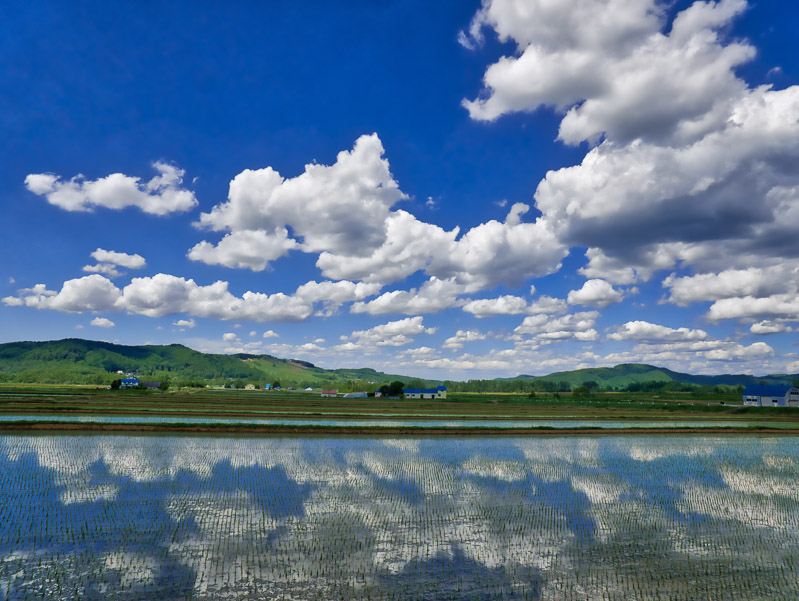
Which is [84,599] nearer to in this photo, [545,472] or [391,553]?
[391,553]

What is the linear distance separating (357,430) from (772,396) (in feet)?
387

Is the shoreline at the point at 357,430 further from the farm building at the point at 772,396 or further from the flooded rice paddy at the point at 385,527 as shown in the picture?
the farm building at the point at 772,396

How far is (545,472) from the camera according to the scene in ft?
103

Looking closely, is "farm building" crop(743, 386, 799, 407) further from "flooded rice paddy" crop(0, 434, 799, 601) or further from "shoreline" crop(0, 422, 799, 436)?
"flooded rice paddy" crop(0, 434, 799, 601)

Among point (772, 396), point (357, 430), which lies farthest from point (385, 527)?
point (772, 396)

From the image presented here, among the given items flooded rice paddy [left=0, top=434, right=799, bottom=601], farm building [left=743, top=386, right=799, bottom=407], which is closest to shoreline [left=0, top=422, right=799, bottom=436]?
flooded rice paddy [left=0, top=434, right=799, bottom=601]

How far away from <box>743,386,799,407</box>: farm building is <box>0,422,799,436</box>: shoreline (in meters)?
64.9

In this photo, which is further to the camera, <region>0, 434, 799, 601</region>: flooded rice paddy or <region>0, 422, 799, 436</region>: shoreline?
<region>0, 422, 799, 436</region>: shoreline

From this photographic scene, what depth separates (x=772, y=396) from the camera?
114 metres

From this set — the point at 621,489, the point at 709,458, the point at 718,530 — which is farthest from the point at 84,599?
the point at 709,458

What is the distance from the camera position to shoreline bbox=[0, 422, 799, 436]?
47469 millimetres

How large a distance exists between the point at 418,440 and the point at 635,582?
34.3 metres

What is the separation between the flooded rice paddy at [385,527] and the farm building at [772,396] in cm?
10346

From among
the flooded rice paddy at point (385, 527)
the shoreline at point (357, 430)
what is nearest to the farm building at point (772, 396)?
the shoreline at point (357, 430)
